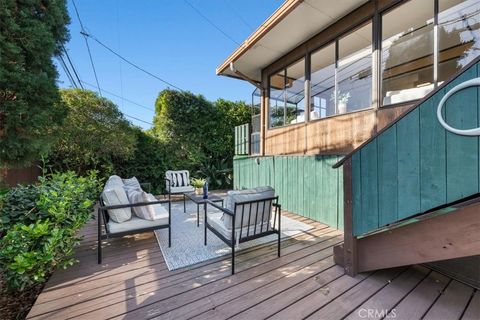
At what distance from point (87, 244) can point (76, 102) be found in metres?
3.89

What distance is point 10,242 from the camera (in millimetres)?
1833

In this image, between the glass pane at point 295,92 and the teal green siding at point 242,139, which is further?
the teal green siding at point 242,139

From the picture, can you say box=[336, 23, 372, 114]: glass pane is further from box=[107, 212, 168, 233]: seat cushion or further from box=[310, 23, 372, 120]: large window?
box=[107, 212, 168, 233]: seat cushion

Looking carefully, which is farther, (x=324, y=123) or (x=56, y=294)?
(x=324, y=123)

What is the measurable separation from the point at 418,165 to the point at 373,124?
2187mm

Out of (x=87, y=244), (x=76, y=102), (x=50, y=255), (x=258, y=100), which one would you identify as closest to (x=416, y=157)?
(x=50, y=255)

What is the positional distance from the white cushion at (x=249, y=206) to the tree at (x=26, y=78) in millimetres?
3130

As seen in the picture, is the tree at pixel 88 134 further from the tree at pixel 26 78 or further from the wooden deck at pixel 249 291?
the wooden deck at pixel 249 291

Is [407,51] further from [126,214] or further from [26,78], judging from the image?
[26,78]

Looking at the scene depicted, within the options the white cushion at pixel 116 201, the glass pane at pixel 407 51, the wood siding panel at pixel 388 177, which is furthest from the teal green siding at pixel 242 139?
the wood siding panel at pixel 388 177

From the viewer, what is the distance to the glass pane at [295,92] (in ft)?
17.3

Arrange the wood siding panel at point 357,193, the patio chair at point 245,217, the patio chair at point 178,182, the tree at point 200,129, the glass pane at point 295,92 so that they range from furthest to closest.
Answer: the tree at point 200,129, the patio chair at point 178,182, the glass pane at point 295,92, the patio chair at point 245,217, the wood siding panel at point 357,193

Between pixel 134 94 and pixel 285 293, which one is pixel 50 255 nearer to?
A: pixel 285 293

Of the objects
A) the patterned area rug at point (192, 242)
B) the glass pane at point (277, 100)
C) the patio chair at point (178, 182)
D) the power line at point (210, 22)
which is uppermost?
the power line at point (210, 22)
